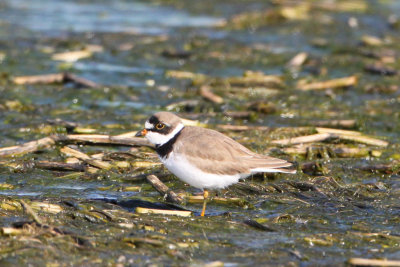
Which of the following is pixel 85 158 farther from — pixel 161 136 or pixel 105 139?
pixel 161 136

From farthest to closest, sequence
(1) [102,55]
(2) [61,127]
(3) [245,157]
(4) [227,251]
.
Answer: (1) [102,55] < (2) [61,127] < (3) [245,157] < (4) [227,251]

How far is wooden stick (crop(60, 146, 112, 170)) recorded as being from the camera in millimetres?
8773

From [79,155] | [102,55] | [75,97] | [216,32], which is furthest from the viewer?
[216,32]

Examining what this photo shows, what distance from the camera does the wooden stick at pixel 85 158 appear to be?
8773 millimetres

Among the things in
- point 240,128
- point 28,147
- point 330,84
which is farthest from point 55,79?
point 330,84

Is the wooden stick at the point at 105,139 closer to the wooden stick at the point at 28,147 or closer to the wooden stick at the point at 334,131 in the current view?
the wooden stick at the point at 28,147

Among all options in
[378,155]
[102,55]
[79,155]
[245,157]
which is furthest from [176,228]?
[102,55]

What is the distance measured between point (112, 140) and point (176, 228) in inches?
118

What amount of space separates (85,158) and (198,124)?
7.22 feet

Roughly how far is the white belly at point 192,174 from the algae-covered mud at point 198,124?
0.34 metres

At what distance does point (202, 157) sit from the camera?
7613 mm

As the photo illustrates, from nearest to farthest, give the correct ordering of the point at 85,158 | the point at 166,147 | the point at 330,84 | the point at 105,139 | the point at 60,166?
the point at 166,147
the point at 60,166
the point at 85,158
the point at 105,139
the point at 330,84

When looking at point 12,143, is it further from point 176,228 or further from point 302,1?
point 302,1

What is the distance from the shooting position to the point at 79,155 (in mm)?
8977
